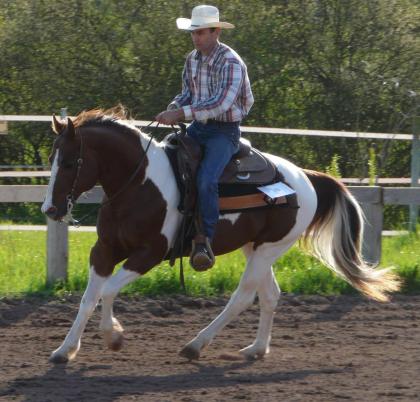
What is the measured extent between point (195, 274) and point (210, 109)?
2.79 m

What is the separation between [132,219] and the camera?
718cm

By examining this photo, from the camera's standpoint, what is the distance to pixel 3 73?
17.1 metres

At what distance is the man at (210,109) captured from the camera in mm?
7402

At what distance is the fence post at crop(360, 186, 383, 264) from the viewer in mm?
10109

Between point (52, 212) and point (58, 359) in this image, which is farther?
Result: point (58, 359)

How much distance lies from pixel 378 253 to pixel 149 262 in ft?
12.0

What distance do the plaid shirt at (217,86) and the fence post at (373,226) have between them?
2.74m

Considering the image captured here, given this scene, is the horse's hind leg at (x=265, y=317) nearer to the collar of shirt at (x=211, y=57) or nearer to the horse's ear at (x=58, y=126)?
the collar of shirt at (x=211, y=57)

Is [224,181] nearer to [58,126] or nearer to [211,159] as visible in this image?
[211,159]

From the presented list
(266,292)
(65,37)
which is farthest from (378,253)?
(65,37)

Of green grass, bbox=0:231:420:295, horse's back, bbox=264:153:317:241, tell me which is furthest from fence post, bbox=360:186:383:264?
horse's back, bbox=264:153:317:241

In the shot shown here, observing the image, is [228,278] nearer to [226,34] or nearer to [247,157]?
[247,157]

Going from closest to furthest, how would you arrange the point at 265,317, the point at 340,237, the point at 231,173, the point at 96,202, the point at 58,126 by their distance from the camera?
the point at 58,126 < the point at 231,173 < the point at 265,317 < the point at 340,237 < the point at 96,202

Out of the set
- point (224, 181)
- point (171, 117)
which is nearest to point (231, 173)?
point (224, 181)
